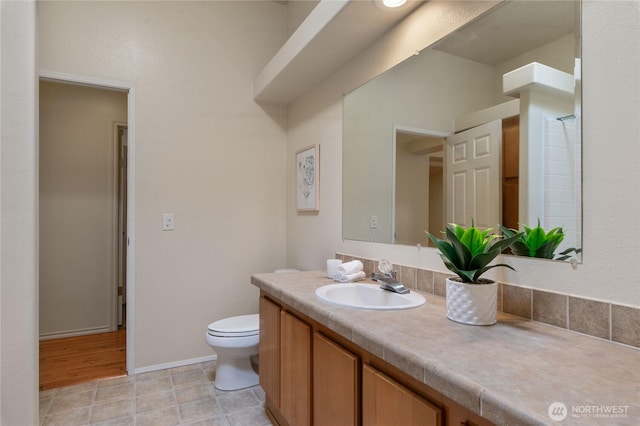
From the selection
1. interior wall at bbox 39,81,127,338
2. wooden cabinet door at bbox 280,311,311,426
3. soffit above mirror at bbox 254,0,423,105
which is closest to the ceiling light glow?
soffit above mirror at bbox 254,0,423,105

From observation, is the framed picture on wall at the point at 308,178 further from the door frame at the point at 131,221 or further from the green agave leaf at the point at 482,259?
the green agave leaf at the point at 482,259


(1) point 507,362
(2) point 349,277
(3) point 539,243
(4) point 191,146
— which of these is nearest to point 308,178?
(4) point 191,146

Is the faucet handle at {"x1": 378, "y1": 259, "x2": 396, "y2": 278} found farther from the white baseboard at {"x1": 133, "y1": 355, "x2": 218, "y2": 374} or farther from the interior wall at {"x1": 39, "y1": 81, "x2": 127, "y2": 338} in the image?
the interior wall at {"x1": 39, "y1": 81, "x2": 127, "y2": 338}

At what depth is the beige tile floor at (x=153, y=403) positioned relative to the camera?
1.92 metres

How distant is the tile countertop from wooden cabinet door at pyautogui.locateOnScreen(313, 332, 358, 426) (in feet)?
0.37

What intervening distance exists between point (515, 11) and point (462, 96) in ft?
1.11

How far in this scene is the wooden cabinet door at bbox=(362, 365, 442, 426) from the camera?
85 centimetres

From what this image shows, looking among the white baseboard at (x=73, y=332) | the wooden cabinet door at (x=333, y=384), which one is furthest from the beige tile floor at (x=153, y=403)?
the white baseboard at (x=73, y=332)

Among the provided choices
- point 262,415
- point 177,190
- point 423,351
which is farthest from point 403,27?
point 262,415

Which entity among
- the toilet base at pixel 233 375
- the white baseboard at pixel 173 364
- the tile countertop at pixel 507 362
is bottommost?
the white baseboard at pixel 173 364

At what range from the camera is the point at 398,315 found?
118 centimetres

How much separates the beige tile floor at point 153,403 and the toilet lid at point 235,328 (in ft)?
1.30

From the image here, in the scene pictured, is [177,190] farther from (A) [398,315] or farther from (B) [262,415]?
(A) [398,315]

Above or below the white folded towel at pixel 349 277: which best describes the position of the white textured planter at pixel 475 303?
above
